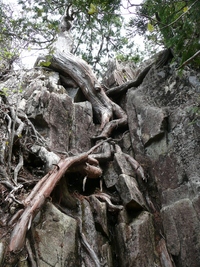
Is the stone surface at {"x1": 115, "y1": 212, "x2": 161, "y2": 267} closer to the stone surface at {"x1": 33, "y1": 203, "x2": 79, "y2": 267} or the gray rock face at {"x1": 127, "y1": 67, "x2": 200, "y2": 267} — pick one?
the gray rock face at {"x1": 127, "y1": 67, "x2": 200, "y2": 267}

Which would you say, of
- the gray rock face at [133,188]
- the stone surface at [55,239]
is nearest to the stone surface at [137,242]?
the gray rock face at [133,188]

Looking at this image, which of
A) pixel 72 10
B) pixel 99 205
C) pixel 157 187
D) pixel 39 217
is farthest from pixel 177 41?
pixel 72 10

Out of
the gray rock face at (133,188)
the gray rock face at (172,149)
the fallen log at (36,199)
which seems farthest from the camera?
the gray rock face at (172,149)

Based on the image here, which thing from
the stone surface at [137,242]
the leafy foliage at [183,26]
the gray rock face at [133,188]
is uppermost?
the leafy foliage at [183,26]

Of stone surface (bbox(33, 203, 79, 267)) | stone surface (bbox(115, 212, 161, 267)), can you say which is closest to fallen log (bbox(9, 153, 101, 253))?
stone surface (bbox(33, 203, 79, 267))

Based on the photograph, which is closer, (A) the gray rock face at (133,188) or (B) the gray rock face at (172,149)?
(A) the gray rock face at (133,188)

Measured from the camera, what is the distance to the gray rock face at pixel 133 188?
4.18m

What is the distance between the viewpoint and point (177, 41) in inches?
180

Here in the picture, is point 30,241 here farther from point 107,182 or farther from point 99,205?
point 107,182

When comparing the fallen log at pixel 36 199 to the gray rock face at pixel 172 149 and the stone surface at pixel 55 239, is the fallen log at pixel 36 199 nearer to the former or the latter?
the stone surface at pixel 55 239

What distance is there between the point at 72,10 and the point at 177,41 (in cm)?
810

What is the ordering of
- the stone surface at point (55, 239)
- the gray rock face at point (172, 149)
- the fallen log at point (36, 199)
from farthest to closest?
the gray rock face at point (172, 149) < the stone surface at point (55, 239) < the fallen log at point (36, 199)

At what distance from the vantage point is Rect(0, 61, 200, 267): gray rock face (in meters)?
4.18

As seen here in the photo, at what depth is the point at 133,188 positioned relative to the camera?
5246mm
